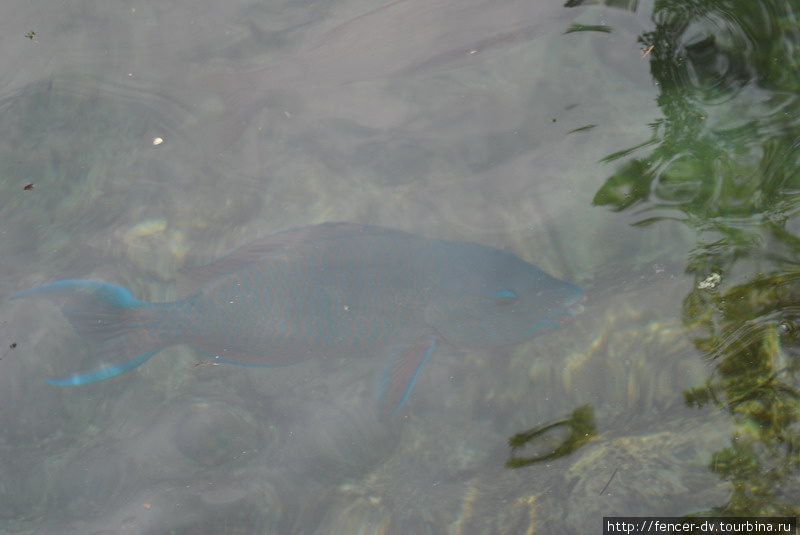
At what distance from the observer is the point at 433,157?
4168 millimetres

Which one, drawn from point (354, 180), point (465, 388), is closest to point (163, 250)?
point (354, 180)

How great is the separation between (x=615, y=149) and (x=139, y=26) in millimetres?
3786

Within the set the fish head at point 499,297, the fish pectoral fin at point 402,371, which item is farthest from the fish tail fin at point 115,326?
the fish head at point 499,297

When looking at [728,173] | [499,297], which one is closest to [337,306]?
[499,297]

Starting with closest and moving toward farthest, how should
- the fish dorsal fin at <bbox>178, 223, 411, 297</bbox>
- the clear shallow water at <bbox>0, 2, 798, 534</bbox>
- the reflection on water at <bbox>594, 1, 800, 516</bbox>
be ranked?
the reflection on water at <bbox>594, 1, 800, 516</bbox>, the clear shallow water at <bbox>0, 2, 798, 534</bbox>, the fish dorsal fin at <bbox>178, 223, 411, 297</bbox>

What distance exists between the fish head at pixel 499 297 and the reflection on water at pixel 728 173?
0.76m

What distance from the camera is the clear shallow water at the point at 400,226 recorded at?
3639 mm

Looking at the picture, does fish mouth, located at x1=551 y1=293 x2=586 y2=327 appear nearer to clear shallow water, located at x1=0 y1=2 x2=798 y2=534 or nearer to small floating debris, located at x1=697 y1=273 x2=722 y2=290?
clear shallow water, located at x1=0 y1=2 x2=798 y2=534

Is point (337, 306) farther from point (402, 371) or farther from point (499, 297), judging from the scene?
point (499, 297)

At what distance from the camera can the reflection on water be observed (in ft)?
11.3

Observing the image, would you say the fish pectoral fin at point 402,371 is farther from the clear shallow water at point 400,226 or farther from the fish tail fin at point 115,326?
the fish tail fin at point 115,326

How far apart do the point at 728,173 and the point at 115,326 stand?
4.32 m

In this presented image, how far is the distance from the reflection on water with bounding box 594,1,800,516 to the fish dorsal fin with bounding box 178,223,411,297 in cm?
179

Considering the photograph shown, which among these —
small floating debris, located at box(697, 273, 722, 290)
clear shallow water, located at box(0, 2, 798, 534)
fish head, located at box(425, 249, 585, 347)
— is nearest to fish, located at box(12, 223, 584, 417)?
fish head, located at box(425, 249, 585, 347)
